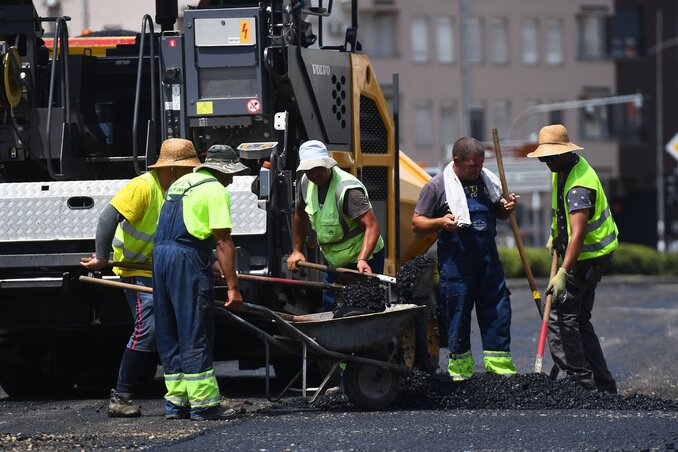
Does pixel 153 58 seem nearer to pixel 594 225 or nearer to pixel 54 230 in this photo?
pixel 54 230

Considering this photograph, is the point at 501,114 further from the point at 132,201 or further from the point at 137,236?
the point at 132,201

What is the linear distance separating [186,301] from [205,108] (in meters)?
1.91

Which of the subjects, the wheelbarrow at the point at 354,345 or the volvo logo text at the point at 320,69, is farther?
the volvo logo text at the point at 320,69

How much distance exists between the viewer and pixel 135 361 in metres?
9.27

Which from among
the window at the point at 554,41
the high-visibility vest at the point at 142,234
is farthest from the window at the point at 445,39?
the high-visibility vest at the point at 142,234

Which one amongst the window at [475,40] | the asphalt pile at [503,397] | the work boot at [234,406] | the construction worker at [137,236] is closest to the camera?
the work boot at [234,406]

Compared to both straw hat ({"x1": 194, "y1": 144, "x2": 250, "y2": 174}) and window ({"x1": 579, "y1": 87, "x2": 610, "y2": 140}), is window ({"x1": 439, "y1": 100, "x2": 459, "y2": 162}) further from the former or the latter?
straw hat ({"x1": 194, "y1": 144, "x2": 250, "y2": 174})

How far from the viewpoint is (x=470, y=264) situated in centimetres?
1000

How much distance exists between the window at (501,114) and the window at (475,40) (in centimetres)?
177

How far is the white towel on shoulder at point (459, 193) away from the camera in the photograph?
32.6 ft

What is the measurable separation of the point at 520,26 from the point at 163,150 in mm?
48973

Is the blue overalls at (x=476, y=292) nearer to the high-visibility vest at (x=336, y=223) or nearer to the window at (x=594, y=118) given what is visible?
the high-visibility vest at (x=336, y=223)

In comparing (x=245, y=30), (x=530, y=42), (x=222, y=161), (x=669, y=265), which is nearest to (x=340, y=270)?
(x=222, y=161)

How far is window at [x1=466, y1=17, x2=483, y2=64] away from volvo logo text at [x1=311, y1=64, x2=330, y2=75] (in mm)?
45721
